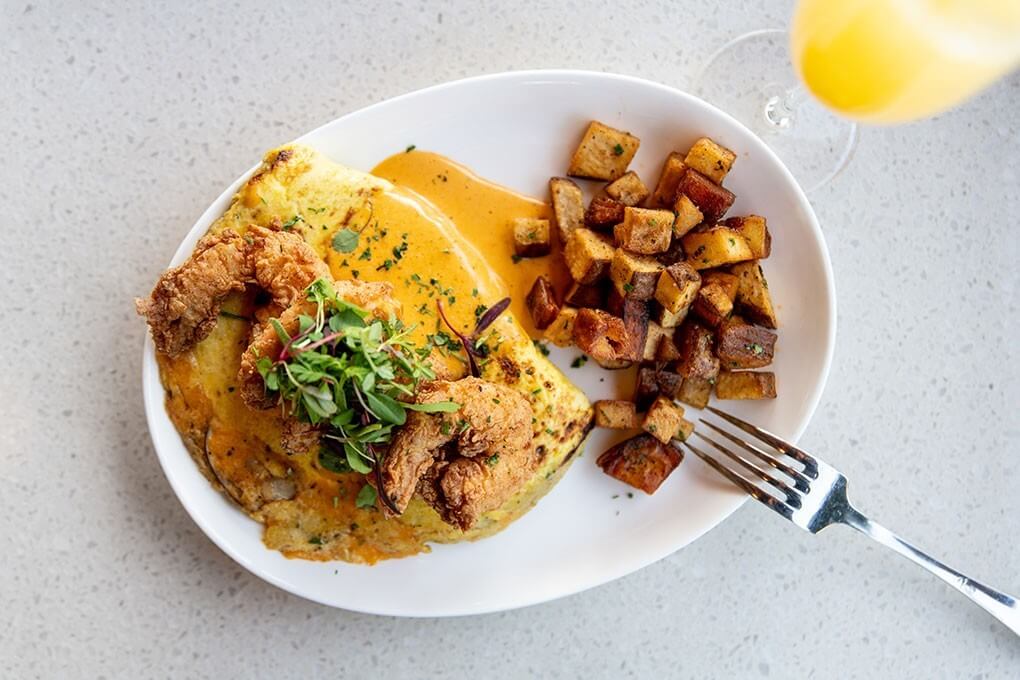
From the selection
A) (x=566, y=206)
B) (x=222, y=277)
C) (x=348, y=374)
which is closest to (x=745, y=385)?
(x=566, y=206)

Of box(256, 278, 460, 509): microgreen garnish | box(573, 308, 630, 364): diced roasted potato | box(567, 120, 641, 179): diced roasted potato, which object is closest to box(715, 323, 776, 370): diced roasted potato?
box(573, 308, 630, 364): diced roasted potato

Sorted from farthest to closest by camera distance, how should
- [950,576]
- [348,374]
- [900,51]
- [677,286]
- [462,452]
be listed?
[950,576] < [677,286] < [462,452] < [348,374] < [900,51]

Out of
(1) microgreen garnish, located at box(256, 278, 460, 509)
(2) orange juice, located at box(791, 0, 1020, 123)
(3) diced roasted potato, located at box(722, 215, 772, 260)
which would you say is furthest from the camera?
(3) diced roasted potato, located at box(722, 215, 772, 260)

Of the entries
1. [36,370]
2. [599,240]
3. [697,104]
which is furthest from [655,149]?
[36,370]

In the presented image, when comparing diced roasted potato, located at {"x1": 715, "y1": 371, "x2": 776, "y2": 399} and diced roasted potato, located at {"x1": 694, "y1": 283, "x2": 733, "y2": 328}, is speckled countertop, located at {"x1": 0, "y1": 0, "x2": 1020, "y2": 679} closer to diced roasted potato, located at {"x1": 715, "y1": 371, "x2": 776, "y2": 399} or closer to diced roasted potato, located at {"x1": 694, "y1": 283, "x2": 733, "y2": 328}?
diced roasted potato, located at {"x1": 715, "y1": 371, "x2": 776, "y2": 399}

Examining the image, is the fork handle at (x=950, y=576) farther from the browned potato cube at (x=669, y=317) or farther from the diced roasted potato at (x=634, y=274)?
the diced roasted potato at (x=634, y=274)

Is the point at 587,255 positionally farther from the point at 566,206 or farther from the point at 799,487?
the point at 799,487
